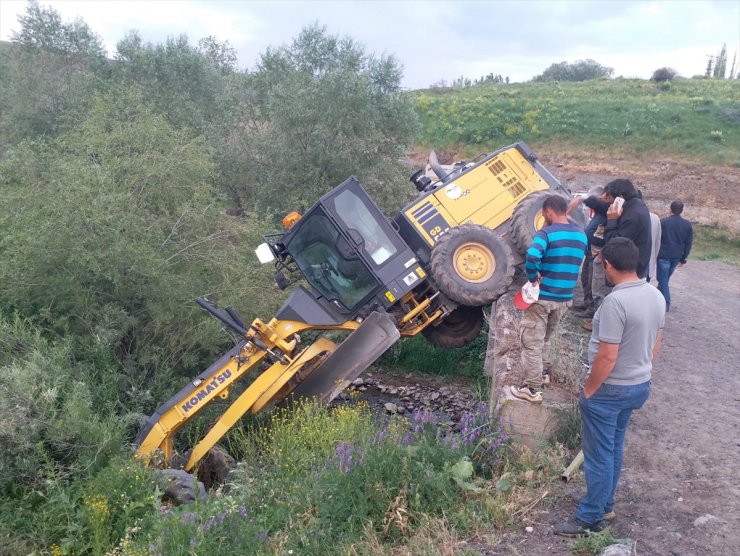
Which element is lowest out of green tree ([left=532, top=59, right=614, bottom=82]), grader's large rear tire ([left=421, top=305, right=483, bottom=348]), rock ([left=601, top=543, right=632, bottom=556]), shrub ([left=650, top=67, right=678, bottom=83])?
rock ([left=601, top=543, right=632, bottom=556])

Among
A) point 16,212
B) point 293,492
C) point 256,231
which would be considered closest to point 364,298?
point 256,231

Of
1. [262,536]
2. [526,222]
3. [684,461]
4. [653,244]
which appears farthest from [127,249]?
[653,244]

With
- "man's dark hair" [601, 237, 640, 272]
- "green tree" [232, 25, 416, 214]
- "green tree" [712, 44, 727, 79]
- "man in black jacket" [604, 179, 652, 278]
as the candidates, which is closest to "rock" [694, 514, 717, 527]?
"man's dark hair" [601, 237, 640, 272]

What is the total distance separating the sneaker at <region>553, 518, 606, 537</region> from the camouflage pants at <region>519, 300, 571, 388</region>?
1.46 meters

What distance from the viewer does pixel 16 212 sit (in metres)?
8.52

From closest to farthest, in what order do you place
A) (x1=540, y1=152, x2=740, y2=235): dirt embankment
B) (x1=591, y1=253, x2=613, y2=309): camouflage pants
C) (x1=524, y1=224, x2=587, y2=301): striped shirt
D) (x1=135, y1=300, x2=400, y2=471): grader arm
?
(x1=524, y1=224, x2=587, y2=301): striped shirt < (x1=135, y1=300, x2=400, y2=471): grader arm < (x1=591, y1=253, x2=613, y2=309): camouflage pants < (x1=540, y1=152, x2=740, y2=235): dirt embankment

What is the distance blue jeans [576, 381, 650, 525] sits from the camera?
4.10 metres

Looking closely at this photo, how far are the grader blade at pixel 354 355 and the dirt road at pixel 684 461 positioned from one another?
2.58 metres

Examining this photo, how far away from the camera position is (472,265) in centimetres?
779

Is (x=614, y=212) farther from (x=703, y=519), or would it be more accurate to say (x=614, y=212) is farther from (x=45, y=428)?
(x=45, y=428)

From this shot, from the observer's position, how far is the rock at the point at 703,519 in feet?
14.3

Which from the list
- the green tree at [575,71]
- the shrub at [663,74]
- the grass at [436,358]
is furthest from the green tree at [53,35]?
the green tree at [575,71]

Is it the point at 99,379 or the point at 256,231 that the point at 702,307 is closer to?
the point at 256,231

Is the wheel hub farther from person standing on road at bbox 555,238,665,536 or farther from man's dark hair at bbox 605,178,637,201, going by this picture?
person standing on road at bbox 555,238,665,536
